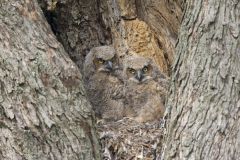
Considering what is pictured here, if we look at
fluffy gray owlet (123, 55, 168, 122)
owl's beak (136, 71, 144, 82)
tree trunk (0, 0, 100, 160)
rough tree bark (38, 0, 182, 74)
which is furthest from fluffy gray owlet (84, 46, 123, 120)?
tree trunk (0, 0, 100, 160)

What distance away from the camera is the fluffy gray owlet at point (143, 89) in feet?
19.1

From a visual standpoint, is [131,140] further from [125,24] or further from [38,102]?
[125,24]

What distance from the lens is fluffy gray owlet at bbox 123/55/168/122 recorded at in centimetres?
581

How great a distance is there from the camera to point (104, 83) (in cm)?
614

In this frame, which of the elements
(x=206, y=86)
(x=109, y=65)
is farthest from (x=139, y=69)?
(x=206, y=86)

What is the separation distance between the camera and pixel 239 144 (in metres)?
3.92

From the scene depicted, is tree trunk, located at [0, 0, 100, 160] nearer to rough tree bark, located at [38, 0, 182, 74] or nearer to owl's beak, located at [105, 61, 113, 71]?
owl's beak, located at [105, 61, 113, 71]

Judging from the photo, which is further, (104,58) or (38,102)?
(104,58)

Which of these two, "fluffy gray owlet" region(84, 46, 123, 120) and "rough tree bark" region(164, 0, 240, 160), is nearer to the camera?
"rough tree bark" region(164, 0, 240, 160)

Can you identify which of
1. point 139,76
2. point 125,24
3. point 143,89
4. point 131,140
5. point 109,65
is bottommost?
point 131,140

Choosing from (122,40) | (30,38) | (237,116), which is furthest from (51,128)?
(122,40)

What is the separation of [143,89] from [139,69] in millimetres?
221

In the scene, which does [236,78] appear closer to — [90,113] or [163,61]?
[90,113]

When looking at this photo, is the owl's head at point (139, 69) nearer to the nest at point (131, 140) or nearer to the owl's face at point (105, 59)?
the owl's face at point (105, 59)
